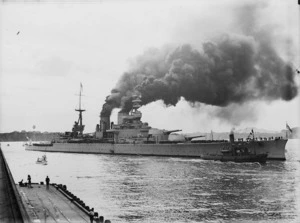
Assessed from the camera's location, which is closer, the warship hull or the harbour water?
the harbour water

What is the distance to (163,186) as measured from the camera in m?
33.6

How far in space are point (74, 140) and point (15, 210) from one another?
83.4 metres

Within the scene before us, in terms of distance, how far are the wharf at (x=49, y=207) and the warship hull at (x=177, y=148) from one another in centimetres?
4260

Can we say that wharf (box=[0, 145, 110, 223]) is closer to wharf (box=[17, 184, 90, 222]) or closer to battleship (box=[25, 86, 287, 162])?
wharf (box=[17, 184, 90, 222])

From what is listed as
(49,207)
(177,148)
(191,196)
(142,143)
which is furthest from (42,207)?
(142,143)

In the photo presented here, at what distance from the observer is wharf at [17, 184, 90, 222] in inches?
702

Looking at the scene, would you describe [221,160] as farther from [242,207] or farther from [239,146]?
[242,207]

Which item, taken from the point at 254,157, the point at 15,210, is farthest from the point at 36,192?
the point at 254,157

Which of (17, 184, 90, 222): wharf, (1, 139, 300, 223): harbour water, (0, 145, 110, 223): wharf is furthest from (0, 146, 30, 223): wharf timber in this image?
(1, 139, 300, 223): harbour water

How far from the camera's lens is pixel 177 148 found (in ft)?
242

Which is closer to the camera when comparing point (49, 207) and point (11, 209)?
point (11, 209)

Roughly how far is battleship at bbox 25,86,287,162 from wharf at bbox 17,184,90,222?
39329 mm

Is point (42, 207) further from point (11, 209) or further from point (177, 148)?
point (177, 148)

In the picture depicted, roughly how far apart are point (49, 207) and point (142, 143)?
6050 cm
